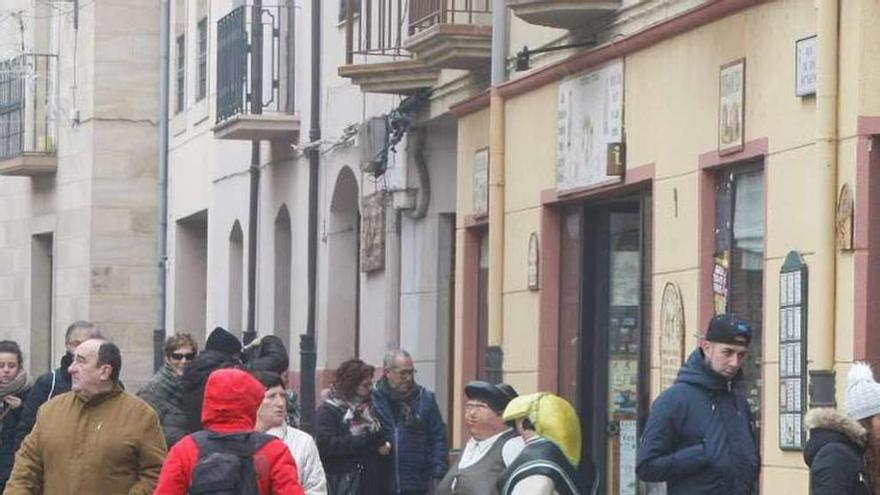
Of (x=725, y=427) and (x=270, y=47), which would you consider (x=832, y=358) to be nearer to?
(x=725, y=427)

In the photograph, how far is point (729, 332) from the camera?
11.6 m

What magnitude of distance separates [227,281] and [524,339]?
12779 millimetres

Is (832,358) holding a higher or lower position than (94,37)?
lower

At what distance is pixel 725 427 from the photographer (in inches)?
464

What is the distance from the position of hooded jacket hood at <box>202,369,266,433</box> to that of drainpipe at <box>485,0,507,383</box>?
31.3 ft

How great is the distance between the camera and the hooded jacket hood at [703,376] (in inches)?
464

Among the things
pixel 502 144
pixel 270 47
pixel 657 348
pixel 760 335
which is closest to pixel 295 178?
pixel 270 47

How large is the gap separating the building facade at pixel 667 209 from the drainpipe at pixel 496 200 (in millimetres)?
22

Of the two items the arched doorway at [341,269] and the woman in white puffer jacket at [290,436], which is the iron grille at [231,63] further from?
the woman in white puffer jacket at [290,436]

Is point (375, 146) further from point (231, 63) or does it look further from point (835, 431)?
point (835, 431)

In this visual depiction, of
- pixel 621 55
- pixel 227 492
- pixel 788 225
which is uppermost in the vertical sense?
pixel 621 55

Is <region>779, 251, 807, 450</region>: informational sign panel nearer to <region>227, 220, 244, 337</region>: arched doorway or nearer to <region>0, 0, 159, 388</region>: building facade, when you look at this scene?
<region>227, 220, 244, 337</region>: arched doorway

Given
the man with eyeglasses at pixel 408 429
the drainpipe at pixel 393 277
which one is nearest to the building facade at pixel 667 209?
the man with eyeglasses at pixel 408 429

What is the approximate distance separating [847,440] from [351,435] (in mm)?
8120
